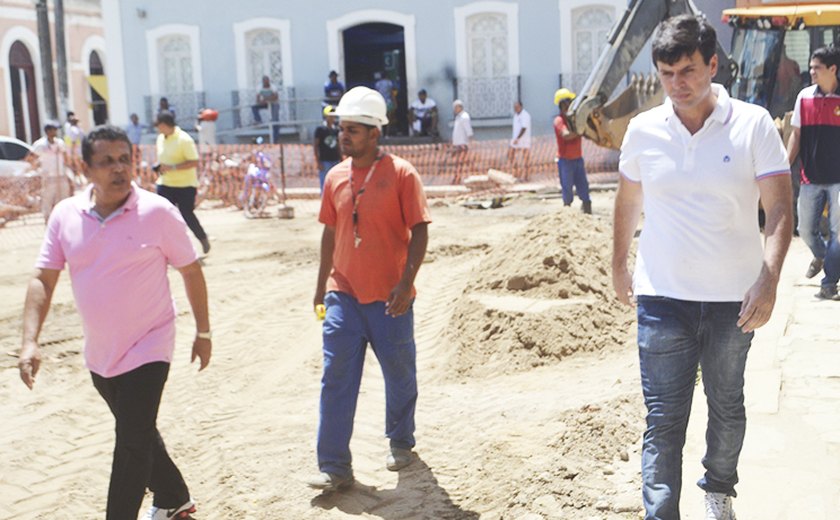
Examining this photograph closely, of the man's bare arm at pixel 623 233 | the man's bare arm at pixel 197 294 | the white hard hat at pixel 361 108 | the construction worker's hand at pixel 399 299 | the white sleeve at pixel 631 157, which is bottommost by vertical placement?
the construction worker's hand at pixel 399 299

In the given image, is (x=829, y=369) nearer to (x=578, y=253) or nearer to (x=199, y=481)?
(x=578, y=253)

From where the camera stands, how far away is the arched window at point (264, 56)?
27.8 m

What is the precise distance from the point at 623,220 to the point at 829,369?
9.45 feet

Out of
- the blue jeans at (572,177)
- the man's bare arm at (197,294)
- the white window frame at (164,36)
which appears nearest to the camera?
the man's bare arm at (197,294)

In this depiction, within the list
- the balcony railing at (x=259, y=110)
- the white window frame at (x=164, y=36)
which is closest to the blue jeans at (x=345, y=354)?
the balcony railing at (x=259, y=110)

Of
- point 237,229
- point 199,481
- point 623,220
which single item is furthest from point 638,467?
point 237,229

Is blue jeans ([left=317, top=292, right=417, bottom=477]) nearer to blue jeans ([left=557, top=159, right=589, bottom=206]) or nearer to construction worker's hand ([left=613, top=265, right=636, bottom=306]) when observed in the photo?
construction worker's hand ([left=613, top=265, right=636, bottom=306])

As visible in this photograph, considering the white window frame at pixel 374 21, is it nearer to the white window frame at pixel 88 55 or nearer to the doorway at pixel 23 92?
the doorway at pixel 23 92

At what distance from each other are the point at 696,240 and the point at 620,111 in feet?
36.6

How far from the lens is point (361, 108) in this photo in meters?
5.55

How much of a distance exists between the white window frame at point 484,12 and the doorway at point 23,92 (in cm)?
1696

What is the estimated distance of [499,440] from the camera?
6309mm

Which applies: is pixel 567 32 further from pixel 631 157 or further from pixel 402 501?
pixel 631 157

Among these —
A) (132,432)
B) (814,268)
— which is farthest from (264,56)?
(132,432)
